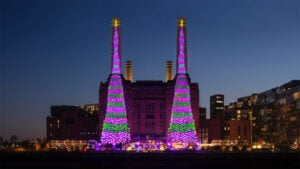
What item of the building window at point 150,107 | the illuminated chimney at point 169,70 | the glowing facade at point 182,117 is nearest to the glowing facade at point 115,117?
the glowing facade at point 182,117

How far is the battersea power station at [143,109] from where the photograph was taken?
15488cm

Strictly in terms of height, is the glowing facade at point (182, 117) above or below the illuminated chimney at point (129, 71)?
below

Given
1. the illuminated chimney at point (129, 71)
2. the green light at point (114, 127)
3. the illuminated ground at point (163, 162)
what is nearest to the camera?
the illuminated ground at point (163, 162)

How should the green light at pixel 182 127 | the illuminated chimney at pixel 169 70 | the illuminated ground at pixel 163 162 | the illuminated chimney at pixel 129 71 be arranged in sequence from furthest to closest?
the illuminated chimney at pixel 129 71 < the illuminated chimney at pixel 169 70 < the green light at pixel 182 127 < the illuminated ground at pixel 163 162

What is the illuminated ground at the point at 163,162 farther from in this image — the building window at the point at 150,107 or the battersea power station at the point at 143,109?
the building window at the point at 150,107

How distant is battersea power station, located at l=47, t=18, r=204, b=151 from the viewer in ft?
508

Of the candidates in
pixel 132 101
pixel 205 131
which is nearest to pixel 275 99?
pixel 205 131

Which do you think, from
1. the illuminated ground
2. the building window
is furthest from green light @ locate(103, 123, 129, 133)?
the illuminated ground

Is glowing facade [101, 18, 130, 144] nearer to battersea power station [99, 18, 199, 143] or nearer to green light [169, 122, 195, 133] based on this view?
battersea power station [99, 18, 199, 143]

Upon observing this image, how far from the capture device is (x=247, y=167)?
74750mm

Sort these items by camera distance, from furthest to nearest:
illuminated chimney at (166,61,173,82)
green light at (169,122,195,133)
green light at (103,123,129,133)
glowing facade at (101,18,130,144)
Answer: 1. illuminated chimney at (166,61,173,82)
2. green light at (169,122,195,133)
3. green light at (103,123,129,133)
4. glowing facade at (101,18,130,144)

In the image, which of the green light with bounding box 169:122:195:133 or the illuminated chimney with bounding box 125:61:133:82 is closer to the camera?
the green light with bounding box 169:122:195:133

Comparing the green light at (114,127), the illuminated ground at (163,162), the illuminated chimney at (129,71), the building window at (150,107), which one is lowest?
the illuminated ground at (163,162)

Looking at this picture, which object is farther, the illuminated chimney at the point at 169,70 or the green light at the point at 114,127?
the illuminated chimney at the point at 169,70
